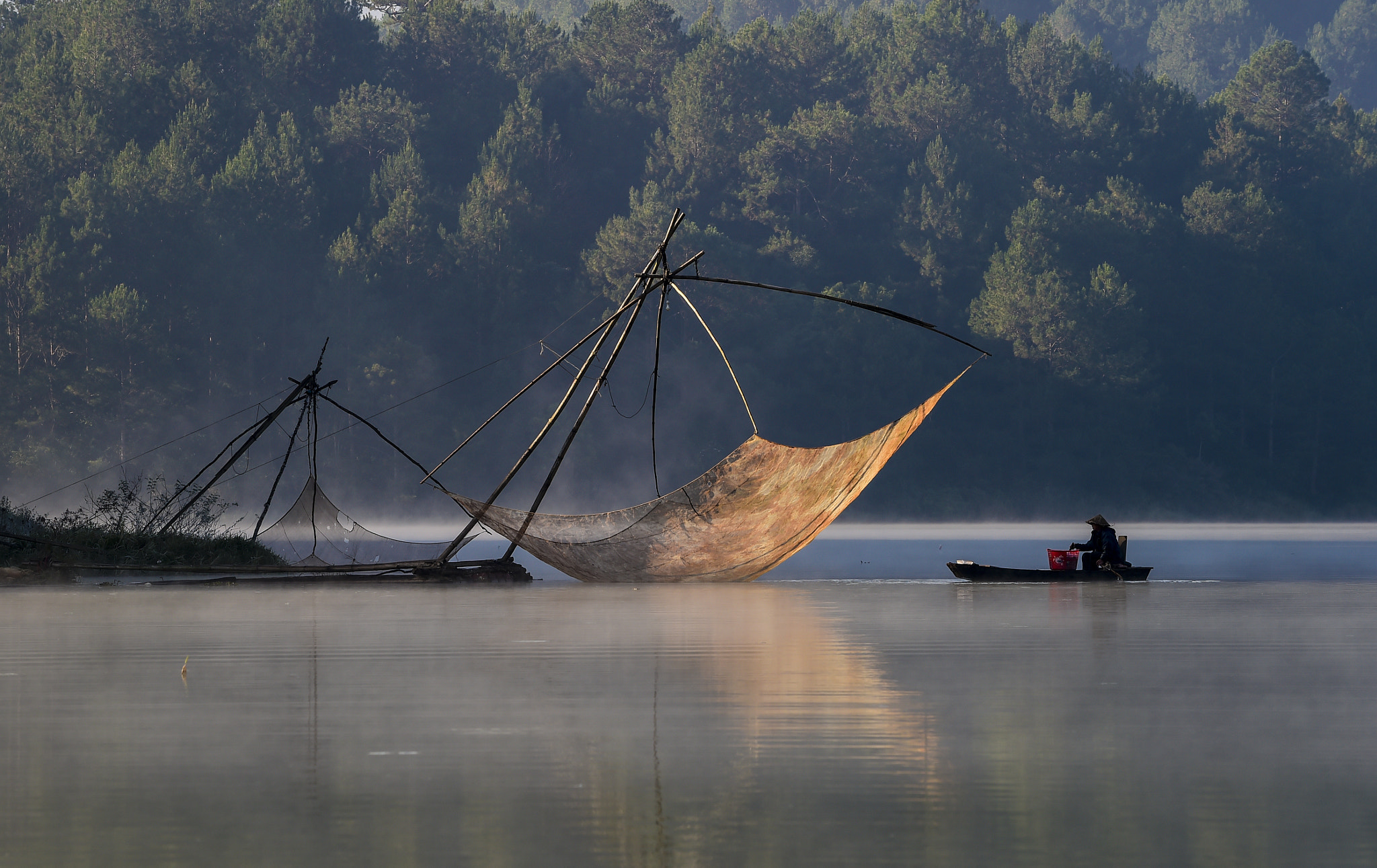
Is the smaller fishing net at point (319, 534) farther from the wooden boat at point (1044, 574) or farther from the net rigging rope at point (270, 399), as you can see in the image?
the net rigging rope at point (270, 399)

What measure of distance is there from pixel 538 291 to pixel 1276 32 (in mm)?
83611

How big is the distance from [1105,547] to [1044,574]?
0.99m

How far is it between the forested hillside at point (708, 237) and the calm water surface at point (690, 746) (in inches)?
2171

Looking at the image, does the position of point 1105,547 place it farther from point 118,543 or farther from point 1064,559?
point 118,543

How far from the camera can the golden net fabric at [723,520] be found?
21.3 metres

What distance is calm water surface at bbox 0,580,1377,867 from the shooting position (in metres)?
6.00

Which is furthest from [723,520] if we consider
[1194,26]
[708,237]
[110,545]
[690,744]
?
[1194,26]

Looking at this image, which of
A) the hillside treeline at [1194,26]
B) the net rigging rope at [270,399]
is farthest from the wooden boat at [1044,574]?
the hillside treeline at [1194,26]

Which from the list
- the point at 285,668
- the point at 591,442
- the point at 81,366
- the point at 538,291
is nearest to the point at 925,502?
the point at 591,442

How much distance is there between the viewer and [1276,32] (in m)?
134

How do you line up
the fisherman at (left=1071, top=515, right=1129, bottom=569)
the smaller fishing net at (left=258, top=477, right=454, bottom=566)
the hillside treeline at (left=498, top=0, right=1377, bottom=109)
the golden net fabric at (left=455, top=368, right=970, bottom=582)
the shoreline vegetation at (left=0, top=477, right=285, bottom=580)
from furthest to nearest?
1. the hillside treeline at (left=498, top=0, right=1377, bottom=109)
2. the smaller fishing net at (left=258, top=477, right=454, bottom=566)
3. the fisherman at (left=1071, top=515, right=1129, bottom=569)
4. the shoreline vegetation at (left=0, top=477, right=285, bottom=580)
5. the golden net fabric at (left=455, top=368, right=970, bottom=582)

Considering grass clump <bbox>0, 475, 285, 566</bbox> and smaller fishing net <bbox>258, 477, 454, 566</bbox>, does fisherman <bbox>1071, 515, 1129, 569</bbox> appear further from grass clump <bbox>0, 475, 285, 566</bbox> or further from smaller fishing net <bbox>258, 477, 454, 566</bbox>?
grass clump <bbox>0, 475, 285, 566</bbox>

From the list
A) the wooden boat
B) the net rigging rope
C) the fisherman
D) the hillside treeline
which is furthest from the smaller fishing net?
the hillside treeline

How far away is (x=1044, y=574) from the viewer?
24.5 meters
